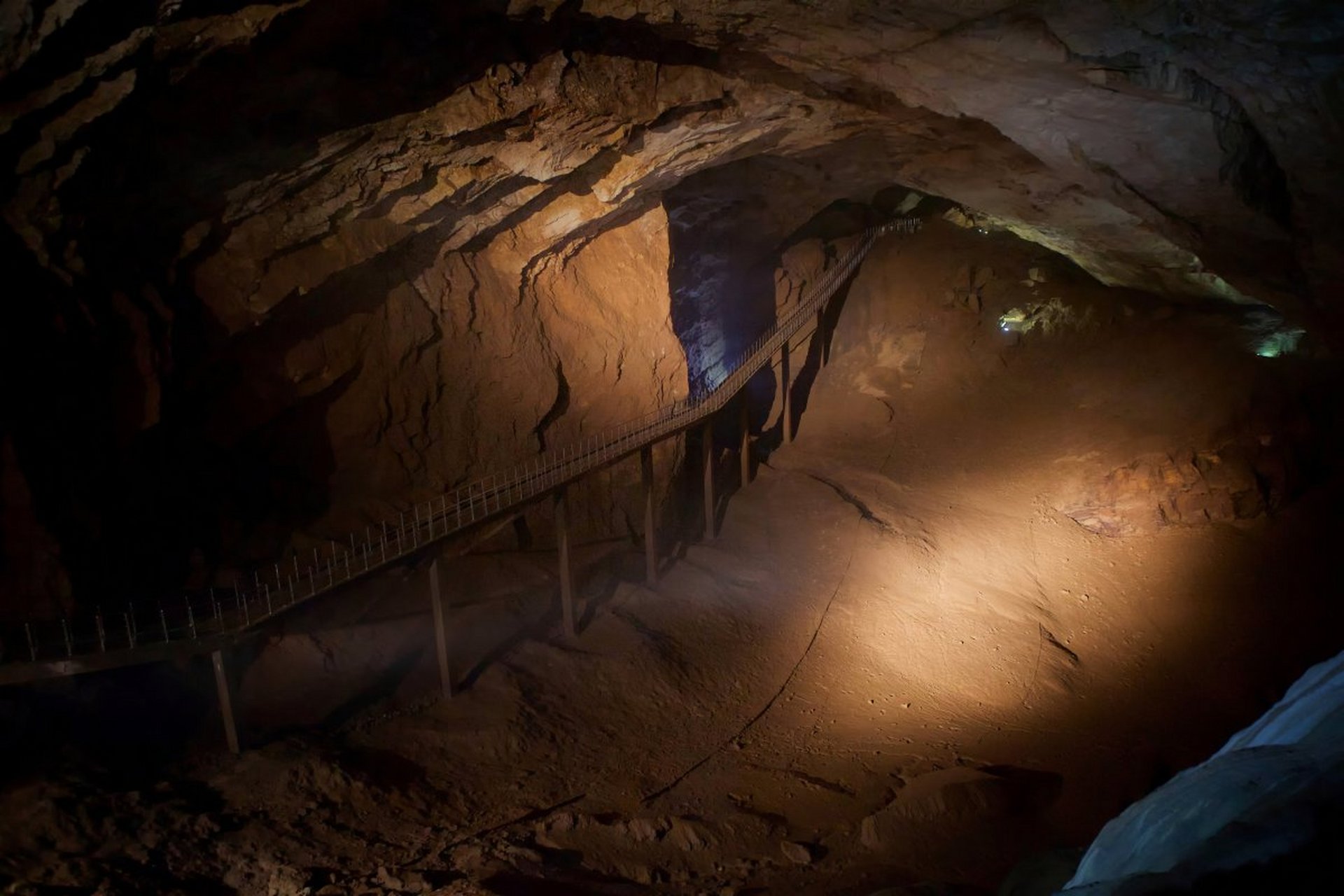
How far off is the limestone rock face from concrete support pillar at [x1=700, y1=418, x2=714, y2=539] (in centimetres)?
164

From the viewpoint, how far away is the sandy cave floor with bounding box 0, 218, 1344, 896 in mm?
7984

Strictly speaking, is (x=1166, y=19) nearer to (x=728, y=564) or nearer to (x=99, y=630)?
(x=728, y=564)

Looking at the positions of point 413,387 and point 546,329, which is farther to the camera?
point 546,329

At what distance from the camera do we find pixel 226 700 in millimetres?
9258

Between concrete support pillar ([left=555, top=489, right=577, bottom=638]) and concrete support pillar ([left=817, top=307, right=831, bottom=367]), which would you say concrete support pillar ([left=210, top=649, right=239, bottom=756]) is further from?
concrete support pillar ([left=817, top=307, right=831, bottom=367])

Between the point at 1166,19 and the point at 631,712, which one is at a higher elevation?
the point at 1166,19

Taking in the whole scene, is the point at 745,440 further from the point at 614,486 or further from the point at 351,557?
the point at 351,557

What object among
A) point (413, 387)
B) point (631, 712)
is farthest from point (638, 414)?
point (631, 712)

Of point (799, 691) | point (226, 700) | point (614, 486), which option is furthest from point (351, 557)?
point (799, 691)

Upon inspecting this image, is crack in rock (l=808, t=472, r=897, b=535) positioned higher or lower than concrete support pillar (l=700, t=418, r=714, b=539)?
lower

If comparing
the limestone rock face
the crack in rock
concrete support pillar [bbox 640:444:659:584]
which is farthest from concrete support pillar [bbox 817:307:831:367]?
concrete support pillar [bbox 640:444:659:584]

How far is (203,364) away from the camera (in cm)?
1138

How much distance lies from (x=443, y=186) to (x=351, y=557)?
5.63m

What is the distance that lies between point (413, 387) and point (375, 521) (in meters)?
2.45
